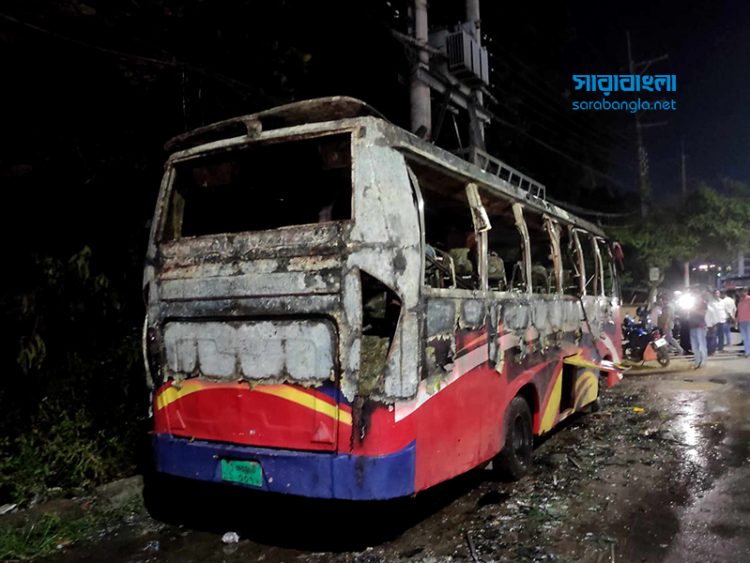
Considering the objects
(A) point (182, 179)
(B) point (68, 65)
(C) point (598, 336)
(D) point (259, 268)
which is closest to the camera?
(D) point (259, 268)

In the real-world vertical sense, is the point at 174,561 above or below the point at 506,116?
below

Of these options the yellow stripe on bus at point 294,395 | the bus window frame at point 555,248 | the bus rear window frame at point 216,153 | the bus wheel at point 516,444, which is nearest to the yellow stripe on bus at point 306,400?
the yellow stripe on bus at point 294,395

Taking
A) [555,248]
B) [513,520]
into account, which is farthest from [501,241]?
[513,520]

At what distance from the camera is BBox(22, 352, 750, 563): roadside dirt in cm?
363

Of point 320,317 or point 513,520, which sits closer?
point 320,317

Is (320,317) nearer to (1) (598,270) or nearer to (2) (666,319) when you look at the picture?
(1) (598,270)

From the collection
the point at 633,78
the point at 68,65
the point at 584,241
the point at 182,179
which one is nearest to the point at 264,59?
the point at 68,65

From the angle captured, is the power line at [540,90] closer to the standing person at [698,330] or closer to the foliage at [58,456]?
the standing person at [698,330]

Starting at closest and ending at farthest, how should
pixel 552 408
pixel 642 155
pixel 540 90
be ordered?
pixel 552 408 → pixel 540 90 → pixel 642 155

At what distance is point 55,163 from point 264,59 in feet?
11.3

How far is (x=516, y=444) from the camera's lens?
4949 mm

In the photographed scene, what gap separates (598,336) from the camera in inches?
297

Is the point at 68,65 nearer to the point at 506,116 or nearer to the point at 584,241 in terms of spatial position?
the point at 584,241

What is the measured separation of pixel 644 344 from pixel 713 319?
6.88 ft
